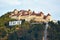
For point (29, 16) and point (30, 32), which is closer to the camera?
point (30, 32)

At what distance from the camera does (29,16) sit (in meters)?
75.2

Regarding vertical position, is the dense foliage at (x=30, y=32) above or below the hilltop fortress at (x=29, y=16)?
A: below

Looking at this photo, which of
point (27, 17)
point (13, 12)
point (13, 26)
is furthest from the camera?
point (13, 12)

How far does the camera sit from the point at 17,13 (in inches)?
3054

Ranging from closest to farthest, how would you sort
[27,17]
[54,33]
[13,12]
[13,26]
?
[54,33]
[13,26]
[27,17]
[13,12]

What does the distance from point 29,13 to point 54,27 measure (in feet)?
53.2

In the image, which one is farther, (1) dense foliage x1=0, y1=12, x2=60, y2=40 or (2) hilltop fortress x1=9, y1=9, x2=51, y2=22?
(2) hilltop fortress x1=9, y1=9, x2=51, y2=22

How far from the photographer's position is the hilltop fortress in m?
71.9

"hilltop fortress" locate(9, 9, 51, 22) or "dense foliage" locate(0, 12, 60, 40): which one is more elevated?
"hilltop fortress" locate(9, 9, 51, 22)

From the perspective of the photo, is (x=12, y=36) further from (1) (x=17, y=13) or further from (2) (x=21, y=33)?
(1) (x=17, y=13)

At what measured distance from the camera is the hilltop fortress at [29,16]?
236 ft

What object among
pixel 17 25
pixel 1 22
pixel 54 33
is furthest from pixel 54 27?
pixel 1 22

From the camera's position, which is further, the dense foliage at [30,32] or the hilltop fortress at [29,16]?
the hilltop fortress at [29,16]

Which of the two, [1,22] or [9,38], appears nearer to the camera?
[9,38]
